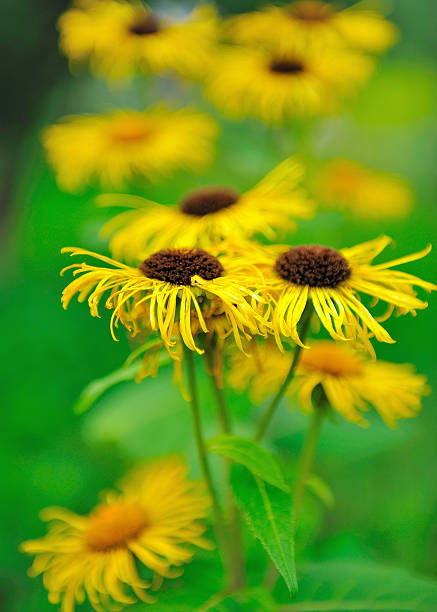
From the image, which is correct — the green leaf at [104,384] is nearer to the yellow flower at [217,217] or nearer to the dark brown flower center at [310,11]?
the yellow flower at [217,217]

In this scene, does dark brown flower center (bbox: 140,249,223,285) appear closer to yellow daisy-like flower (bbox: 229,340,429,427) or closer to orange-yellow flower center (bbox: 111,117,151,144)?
yellow daisy-like flower (bbox: 229,340,429,427)

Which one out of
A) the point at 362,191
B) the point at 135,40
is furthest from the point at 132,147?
the point at 362,191


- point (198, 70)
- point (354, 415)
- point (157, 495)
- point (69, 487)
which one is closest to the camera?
point (354, 415)

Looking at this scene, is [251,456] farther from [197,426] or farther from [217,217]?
[217,217]

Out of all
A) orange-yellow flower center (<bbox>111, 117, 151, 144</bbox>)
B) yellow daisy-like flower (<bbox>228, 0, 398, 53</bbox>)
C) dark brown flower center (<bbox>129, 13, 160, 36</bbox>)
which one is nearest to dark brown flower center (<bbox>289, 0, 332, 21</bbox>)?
yellow daisy-like flower (<bbox>228, 0, 398, 53</bbox>)

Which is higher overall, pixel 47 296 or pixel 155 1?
pixel 155 1

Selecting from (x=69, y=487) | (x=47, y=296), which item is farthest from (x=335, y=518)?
(x=47, y=296)

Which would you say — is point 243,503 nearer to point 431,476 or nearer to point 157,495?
point 157,495
